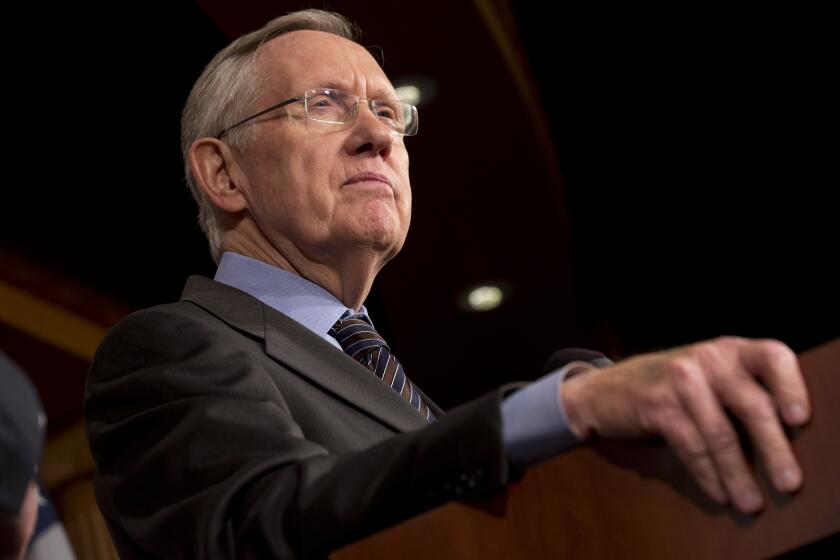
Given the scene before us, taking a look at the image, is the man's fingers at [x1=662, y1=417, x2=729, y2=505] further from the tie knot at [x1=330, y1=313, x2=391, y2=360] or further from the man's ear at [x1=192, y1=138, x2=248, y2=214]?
the man's ear at [x1=192, y1=138, x2=248, y2=214]

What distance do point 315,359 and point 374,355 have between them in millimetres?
163

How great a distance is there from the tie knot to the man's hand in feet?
2.47

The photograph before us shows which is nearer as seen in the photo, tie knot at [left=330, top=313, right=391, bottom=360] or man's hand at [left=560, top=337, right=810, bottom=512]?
man's hand at [left=560, top=337, right=810, bottom=512]

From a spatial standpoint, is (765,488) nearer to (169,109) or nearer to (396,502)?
(396,502)

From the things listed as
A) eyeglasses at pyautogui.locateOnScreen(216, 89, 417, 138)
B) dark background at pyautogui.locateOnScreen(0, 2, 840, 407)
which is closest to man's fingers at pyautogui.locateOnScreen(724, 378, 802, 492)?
eyeglasses at pyautogui.locateOnScreen(216, 89, 417, 138)

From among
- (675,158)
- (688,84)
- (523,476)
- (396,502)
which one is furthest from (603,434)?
(675,158)

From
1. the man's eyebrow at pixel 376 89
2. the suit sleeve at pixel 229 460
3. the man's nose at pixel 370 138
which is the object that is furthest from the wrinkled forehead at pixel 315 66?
the suit sleeve at pixel 229 460

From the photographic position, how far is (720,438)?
0.68 m

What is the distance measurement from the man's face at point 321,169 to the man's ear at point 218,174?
21 millimetres

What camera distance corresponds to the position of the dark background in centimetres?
321

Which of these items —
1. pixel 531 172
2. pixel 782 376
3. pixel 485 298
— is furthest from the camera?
pixel 485 298

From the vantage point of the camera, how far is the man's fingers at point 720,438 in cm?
68

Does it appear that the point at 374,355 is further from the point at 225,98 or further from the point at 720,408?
the point at 720,408

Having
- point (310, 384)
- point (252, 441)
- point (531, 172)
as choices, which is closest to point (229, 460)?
point (252, 441)
